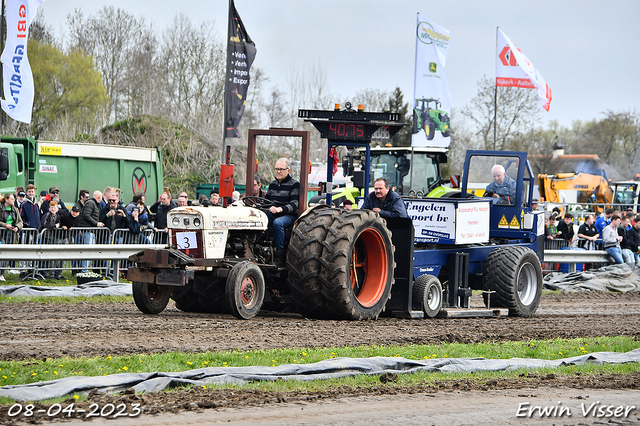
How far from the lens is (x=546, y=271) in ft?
66.0

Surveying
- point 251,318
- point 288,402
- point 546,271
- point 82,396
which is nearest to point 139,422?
point 82,396

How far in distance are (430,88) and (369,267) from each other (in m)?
10.5

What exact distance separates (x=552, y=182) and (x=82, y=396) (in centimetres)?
3552

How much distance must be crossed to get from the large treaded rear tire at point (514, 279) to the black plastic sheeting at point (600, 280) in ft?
18.5

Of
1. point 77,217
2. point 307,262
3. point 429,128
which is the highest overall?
point 429,128

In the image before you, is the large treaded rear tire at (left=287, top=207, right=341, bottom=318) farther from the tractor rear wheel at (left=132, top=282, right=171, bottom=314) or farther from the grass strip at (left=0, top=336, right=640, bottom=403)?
the grass strip at (left=0, top=336, right=640, bottom=403)

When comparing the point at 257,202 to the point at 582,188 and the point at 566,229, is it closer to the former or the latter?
the point at 566,229

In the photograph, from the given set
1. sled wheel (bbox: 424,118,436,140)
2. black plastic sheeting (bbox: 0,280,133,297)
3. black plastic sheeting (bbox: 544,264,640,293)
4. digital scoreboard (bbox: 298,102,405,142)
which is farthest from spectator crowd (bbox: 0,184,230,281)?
black plastic sheeting (bbox: 544,264,640,293)

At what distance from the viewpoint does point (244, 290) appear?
10211 millimetres

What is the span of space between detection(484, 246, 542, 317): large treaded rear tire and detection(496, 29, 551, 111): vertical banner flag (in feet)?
36.2

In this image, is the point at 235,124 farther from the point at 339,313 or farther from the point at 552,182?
the point at 552,182

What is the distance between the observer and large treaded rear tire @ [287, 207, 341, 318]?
10.1 metres

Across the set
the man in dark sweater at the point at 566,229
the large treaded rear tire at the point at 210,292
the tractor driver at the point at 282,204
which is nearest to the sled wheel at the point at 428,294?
the tractor driver at the point at 282,204

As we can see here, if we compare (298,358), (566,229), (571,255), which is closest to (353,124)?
(298,358)
